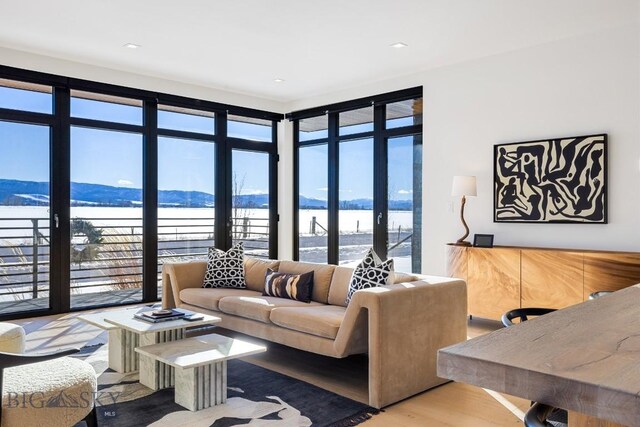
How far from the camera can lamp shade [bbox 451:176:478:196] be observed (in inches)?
197

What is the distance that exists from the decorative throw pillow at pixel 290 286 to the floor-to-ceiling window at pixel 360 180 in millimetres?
2150

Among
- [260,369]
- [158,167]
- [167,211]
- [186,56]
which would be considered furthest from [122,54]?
[260,369]

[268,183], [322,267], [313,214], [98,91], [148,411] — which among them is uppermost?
[98,91]

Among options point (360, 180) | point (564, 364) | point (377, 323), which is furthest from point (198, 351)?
point (360, 180)

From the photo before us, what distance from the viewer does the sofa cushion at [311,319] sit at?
3227 millimetres

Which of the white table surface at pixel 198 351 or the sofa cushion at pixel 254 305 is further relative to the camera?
the sofa cushion at pixel 254 305

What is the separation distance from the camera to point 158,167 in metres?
6.29

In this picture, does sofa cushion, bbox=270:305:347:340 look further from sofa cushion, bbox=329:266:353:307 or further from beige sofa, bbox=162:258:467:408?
sofa cushion, bbox=329:266:353:307

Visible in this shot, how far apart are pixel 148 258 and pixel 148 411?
11.6 feet

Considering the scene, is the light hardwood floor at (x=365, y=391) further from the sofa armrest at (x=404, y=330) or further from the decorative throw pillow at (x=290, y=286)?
the decorative throw pillow at (x=290, y=286)

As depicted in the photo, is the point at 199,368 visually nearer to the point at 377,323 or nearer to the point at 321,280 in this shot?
the point at 377,323

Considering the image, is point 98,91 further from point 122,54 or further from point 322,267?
point 322,267

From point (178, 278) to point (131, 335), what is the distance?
1.33 meters

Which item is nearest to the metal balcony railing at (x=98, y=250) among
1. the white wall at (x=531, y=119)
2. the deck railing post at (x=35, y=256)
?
the deck railing post at (x=35, y=256)
